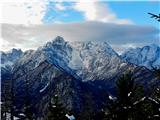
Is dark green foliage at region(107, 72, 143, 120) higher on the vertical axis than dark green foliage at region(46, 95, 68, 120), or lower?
higher

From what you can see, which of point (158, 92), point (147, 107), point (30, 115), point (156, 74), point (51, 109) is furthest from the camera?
point (30, 115)

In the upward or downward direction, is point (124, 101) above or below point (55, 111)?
above

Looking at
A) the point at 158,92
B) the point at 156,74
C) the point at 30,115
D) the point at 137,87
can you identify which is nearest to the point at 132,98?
the point at 137,87

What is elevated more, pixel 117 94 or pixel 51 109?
pixel 117 94

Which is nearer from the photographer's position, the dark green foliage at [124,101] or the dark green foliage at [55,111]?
the dark green foliage at [124,101]

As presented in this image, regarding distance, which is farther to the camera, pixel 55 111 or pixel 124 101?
pixel 55 111

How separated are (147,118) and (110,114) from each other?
2.89 metres

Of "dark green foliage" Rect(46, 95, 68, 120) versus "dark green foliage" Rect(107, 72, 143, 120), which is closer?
"dark green foliage" Rect(107, 72, 143, 120)

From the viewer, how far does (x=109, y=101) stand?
2831 centimetres

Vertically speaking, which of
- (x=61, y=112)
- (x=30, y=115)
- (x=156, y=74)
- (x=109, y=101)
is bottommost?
(x=30, y=115)

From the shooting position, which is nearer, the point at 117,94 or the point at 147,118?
the point at 147,118

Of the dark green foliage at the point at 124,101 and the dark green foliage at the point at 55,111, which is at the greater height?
the dark green foliage at the point at 124,101

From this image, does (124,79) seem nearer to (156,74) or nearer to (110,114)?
(110,114)

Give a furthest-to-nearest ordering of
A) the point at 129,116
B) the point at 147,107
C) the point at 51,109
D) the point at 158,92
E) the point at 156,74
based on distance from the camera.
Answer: the point at 51,109
the point at 129,116
the point at 147,107
the point at 158,92
the point at 156,74
